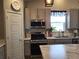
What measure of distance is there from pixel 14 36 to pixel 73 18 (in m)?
2.66

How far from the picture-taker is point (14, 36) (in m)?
5.67

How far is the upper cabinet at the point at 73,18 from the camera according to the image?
22.2 feet

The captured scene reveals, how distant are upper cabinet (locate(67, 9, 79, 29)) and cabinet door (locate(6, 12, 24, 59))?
2.15 m

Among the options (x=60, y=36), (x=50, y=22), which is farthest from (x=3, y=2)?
(x=60, y=36)

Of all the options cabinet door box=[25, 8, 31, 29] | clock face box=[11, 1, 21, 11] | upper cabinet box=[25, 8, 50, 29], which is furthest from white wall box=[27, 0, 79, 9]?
clock face box=[11, 1, 21, 11]

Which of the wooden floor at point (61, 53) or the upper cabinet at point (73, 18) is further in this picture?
the upper cabinet at point (73, 18)

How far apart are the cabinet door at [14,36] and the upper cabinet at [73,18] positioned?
215cm

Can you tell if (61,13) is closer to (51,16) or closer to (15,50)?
(51,16)


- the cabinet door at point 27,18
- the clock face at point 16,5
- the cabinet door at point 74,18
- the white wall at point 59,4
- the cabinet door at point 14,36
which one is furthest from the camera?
the white wall at point 59,4

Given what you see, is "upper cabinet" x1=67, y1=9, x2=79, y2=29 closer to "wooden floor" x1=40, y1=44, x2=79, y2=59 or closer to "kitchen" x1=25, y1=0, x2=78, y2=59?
"kitchen" x1=25, y1=0, x2=78, y2=59

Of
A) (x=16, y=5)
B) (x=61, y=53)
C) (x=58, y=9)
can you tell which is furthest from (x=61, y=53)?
(x=58, y=9)

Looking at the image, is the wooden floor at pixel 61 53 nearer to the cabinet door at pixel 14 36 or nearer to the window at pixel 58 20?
the cabinet door at pixel 14 36

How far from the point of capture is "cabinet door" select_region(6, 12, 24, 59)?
5404mm

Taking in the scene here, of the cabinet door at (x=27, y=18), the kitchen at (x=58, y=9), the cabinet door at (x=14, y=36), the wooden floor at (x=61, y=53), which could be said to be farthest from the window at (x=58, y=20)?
the wooden floor at (x=61, y=53)
